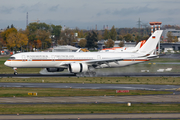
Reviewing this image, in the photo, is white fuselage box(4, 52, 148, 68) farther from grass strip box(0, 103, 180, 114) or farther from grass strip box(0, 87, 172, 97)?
grass strip box(0, 103, 180, 114)

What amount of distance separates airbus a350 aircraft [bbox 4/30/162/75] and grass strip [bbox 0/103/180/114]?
25.8 metres

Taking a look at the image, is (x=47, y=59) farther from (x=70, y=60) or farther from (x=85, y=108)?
(x=85, y=108)

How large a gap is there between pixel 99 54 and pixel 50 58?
9.45 m

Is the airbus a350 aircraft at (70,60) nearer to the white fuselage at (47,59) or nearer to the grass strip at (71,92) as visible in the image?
the white fuselage at (47,59)

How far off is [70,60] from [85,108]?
2965 cm

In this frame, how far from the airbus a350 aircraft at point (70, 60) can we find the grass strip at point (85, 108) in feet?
84.6

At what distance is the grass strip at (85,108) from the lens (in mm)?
21750

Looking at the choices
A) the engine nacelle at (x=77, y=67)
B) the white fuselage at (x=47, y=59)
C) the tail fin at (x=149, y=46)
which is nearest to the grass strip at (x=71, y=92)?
the engine nacelle at (x=77, y=67)

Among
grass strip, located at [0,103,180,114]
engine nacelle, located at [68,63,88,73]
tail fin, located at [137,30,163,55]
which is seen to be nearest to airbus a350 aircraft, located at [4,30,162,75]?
engine nacelle, located at [68,63,88,73]

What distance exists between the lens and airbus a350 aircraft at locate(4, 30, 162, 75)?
50688 mm

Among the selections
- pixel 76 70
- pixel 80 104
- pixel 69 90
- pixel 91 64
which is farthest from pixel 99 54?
pixel 80 104

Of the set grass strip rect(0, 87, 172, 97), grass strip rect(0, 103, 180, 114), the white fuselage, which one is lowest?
grass strip rect(0, 87, 172, 97)

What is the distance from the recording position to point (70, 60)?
52125 millimetres

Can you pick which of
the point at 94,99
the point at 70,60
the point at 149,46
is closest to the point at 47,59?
the point at 70,60
